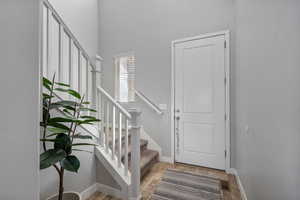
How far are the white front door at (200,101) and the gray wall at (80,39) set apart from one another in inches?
62.6

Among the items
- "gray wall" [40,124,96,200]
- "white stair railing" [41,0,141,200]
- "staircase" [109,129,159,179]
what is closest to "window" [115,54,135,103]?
"staircase" [109,129,159,179]

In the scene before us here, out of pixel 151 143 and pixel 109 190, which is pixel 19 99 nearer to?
pixel 109 190

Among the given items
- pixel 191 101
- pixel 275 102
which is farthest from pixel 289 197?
pixel 191 101

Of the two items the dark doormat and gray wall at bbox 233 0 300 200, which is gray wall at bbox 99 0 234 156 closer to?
the dark doormat

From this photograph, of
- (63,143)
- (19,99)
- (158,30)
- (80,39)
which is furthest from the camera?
(80,39)

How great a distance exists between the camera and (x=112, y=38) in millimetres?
3379

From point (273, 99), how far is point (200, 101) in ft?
4.77

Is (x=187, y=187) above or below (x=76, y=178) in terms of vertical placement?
Result: below

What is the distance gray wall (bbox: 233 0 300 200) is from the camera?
846 millimetres

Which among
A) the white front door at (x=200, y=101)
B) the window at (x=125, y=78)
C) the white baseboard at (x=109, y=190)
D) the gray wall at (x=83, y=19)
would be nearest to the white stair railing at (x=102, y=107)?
the white baseboard at (x=109, y=190)

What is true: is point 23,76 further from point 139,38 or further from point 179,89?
point 139,38

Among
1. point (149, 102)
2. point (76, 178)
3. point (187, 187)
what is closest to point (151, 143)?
point (149, 102)

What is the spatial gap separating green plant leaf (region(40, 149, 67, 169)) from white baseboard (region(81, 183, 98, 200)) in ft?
3.38

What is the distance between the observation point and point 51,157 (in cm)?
99
